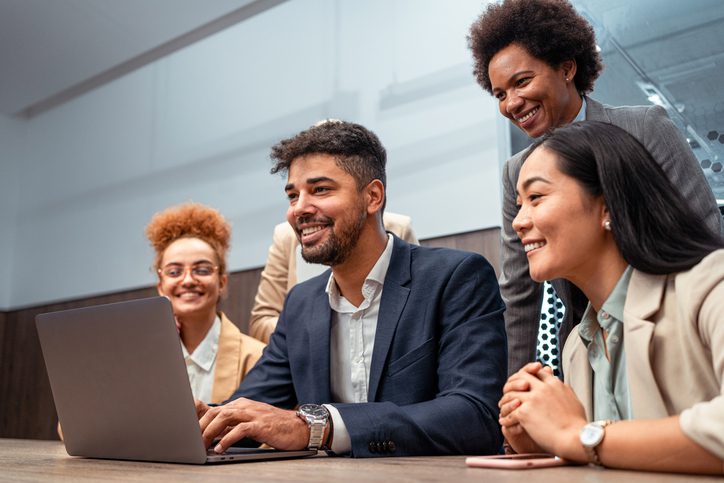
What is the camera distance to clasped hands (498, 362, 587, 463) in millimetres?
1011

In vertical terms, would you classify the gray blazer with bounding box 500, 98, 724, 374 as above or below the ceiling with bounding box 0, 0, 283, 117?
below

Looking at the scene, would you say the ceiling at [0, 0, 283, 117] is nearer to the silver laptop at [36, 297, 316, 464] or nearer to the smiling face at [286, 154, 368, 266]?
the smiling face at [286, 154, 368, 266]

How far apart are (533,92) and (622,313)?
33.6 inches

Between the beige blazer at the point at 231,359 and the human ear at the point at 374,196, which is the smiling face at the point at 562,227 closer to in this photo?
the human ear at the point at 374,196

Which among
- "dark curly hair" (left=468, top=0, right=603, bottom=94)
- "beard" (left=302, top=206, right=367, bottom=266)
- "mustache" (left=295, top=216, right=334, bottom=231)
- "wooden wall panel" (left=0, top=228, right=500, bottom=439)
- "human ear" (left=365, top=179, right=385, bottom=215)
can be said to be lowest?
"wooden wall panel" (left=0, top=228, right=500, bottom=439)

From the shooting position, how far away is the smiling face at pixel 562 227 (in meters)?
1.24

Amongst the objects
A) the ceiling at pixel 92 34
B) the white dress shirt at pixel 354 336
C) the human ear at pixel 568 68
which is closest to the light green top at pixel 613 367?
the white dress shirt at pixel 354 336

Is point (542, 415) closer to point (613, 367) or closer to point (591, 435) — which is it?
point (591, 435)

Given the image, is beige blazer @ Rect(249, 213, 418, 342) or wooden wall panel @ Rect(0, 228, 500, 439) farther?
wooden wall panel @ Rect(0, 228, 500, 439)

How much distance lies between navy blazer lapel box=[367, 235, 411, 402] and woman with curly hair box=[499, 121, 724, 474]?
1.29 ft

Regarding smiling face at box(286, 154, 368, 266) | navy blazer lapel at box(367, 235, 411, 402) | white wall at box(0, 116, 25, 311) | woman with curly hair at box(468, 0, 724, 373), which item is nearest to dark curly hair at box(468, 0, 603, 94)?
woman with curly hair at box(468, 0, 724, 373)

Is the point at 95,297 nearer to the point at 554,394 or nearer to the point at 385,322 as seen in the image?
the point at 385,322

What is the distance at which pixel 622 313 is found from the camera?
1.20 metres

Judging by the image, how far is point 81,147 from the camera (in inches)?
214
